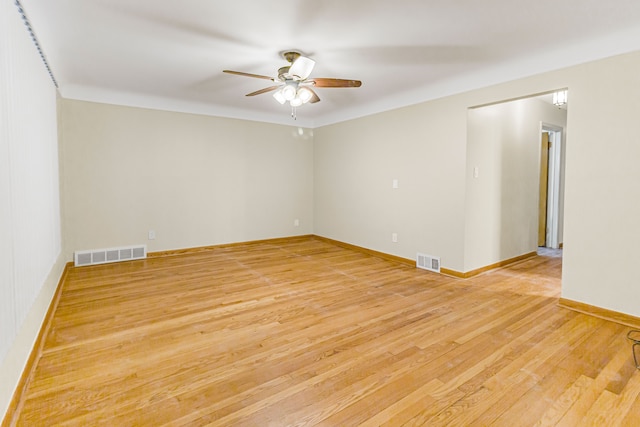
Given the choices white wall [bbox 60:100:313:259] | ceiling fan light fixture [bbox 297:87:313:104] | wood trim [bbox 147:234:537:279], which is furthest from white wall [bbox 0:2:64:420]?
wood trim [bbox 147:234:537:279]

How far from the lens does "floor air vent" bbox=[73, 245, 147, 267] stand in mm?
4312

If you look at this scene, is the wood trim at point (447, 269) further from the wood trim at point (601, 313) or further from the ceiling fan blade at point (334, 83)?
the ceiling fan blade at point (334, 83)

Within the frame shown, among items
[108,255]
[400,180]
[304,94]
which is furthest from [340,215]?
[108,255]

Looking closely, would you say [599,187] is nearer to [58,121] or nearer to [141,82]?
[141,82]

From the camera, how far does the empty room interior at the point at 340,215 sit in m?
1.78

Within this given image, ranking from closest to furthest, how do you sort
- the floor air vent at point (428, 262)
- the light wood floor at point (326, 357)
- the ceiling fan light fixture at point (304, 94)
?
Result: 1. the light wood floor at point (326, 357)
2. the ceiling fan light fixture at point (304, 94)
3. the floor air vent at point (428, 262)

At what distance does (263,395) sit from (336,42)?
2.69 m

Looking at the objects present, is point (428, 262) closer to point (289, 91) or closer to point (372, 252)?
point (372, 252)

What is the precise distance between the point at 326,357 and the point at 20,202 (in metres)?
2.05

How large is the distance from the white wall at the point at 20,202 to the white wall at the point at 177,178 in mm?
1643

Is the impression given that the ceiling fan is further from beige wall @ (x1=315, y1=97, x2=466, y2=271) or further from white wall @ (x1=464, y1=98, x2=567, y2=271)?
white wall @ (x1=464, y1=98, x2=567, y2=271)

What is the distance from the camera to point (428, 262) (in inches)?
167

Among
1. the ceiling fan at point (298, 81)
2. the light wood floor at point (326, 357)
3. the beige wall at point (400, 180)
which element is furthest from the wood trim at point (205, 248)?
the ceiling fan at point (298, 81)

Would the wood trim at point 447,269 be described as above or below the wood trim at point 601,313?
above
